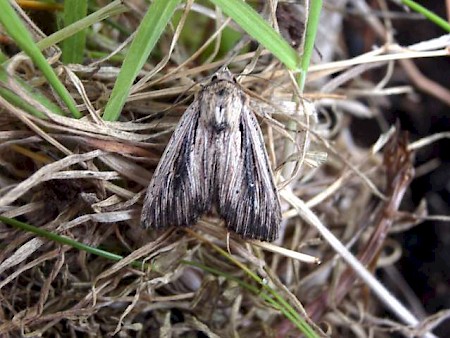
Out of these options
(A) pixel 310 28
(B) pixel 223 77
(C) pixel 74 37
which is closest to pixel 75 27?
(C) pixel 74 37

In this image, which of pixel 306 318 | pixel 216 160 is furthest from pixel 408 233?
pixel 216 160

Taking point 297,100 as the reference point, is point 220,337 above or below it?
below

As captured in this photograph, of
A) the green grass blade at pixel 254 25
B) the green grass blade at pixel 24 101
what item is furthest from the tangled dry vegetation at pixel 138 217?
the green grass blade at pixel 254 25

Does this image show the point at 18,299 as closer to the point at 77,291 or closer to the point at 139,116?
the point at 77,291

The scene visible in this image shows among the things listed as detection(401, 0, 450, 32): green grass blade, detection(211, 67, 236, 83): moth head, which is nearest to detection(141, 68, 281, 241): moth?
detection(211, 67, 236, 83): moth head

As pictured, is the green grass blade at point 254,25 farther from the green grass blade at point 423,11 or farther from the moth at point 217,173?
the green grass blade at point 423,11

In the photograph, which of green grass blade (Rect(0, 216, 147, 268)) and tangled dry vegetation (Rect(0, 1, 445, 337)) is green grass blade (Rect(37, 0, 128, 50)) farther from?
green grass blade (Rect(0, 216, 147, 268))
